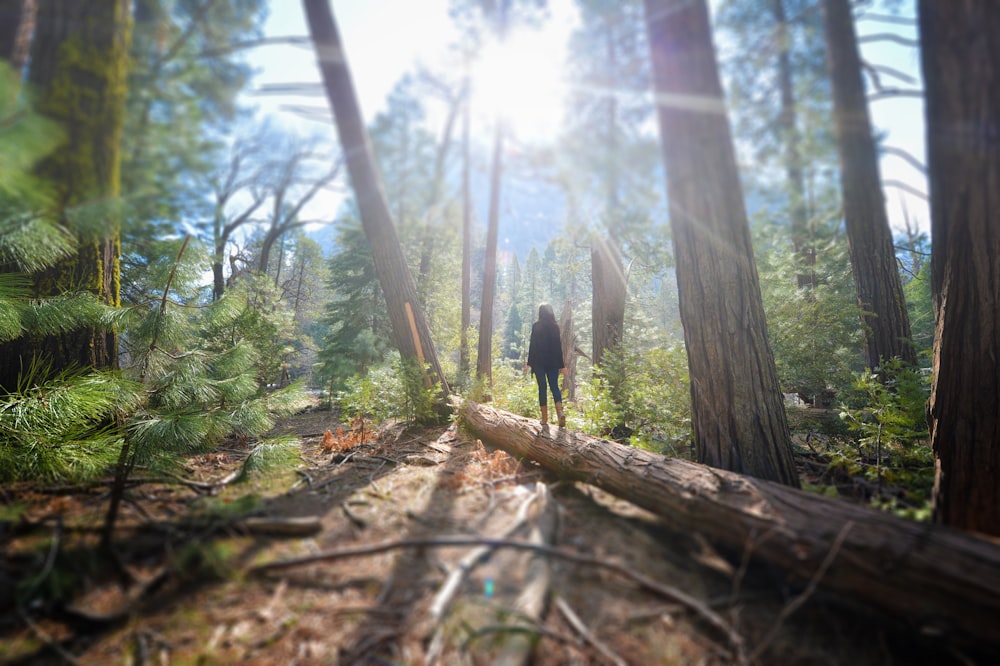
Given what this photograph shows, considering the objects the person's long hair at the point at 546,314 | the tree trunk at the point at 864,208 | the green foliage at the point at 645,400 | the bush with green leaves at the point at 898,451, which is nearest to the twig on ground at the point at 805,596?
the bush with green leaves at the point at 898,451

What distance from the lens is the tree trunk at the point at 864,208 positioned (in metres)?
5.64

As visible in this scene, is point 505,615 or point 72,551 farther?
point 72,551

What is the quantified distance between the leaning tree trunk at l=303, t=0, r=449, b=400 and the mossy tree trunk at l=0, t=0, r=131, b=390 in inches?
103

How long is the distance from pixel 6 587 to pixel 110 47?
3329 mm

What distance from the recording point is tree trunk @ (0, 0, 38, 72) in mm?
2237

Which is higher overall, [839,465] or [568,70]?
[568,70]

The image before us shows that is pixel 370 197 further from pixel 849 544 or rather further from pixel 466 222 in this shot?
pixel 466 222

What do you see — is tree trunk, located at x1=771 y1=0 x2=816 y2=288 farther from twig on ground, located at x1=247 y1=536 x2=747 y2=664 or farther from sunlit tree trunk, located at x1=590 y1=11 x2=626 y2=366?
twig on ground, located at x1=247 y1=536 x2=747 y2=664

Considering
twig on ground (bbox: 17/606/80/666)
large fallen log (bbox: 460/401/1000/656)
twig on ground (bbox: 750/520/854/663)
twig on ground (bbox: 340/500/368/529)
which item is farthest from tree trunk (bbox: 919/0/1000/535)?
twig on ground (bbox: 17/606/80/666)

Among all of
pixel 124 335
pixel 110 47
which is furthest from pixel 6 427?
pixel 110 47

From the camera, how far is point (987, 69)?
2.09 metres

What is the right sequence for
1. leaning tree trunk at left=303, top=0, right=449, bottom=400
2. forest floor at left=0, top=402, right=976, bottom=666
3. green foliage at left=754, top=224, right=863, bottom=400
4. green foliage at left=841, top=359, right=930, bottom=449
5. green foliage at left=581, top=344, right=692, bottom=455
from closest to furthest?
forest floor at left=0, top=402, right=976, bottom=666 → green foliage at left=841, top=359, right=930, bottom=449 → green foliage at left=581, top=344, right=692, bottom=455 → leaning tree trunk at left=303, top=0, right=449, bottom=400 → green foliage at left=754, top=224, right=863, bottom=400

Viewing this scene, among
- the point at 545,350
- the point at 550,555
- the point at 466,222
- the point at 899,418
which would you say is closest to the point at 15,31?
the point at 550,555

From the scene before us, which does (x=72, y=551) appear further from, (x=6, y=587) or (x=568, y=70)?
(x=568, y=70)
